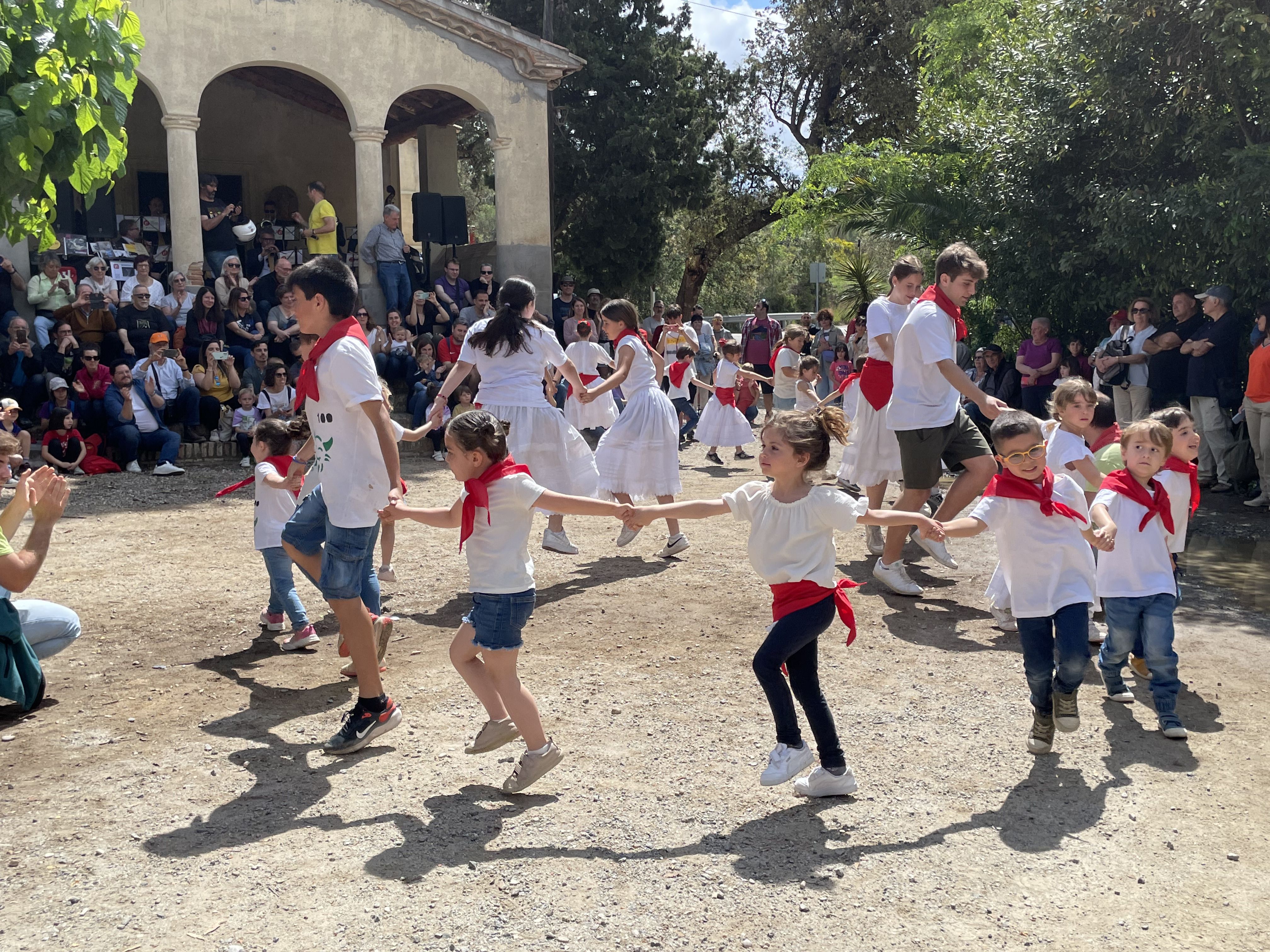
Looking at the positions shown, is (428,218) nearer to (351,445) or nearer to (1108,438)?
(1108,438)

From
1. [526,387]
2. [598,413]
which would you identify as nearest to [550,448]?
[526,387]

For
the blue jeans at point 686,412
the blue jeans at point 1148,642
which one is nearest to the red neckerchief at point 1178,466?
the blue jeans at point 1148,642

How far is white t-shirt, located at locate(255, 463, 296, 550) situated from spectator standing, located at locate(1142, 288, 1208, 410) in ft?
28.4

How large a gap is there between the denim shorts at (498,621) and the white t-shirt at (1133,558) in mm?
2553

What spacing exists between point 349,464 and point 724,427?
9640mm

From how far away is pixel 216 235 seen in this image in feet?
52.8

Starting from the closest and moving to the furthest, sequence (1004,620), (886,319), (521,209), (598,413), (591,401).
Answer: (1004,620) → (886,319) → (591,401) → (598,413) → (521,209)

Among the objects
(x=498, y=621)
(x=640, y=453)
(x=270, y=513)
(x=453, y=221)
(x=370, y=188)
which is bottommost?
(x=498, y=621)

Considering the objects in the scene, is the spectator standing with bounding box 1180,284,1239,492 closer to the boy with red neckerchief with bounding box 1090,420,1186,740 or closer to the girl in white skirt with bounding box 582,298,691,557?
the girl in white skirt with bounding box 582,298,691,557

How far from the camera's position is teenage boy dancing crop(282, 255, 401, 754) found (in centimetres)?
466

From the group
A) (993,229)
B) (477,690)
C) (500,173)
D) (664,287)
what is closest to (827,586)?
(477,690)

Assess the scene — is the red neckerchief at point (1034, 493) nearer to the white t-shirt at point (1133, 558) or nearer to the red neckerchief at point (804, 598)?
the white t-shirt at point (1133, 558)

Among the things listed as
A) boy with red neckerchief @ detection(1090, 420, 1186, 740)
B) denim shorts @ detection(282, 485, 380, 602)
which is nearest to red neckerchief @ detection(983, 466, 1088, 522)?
boy with red neckerchief @ detection(1090, 420, 1186, 740)

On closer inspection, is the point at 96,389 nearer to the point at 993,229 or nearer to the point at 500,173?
the point at 500,173
